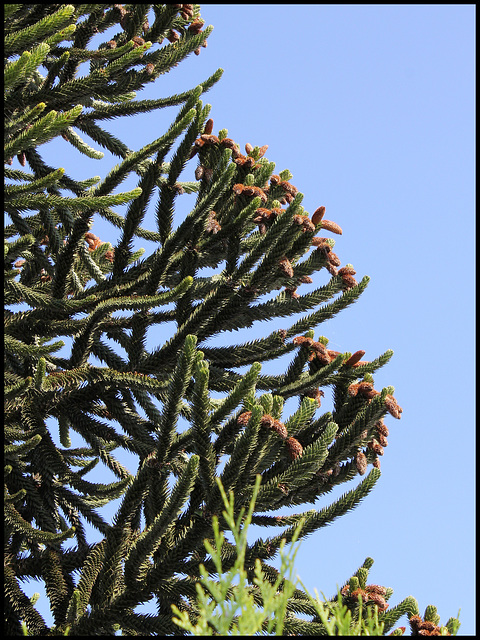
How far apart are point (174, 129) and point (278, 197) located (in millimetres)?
1045

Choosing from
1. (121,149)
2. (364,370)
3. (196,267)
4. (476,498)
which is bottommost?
(476,498)

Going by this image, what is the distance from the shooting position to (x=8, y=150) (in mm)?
4809

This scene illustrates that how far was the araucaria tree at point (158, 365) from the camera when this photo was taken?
14.5 ft

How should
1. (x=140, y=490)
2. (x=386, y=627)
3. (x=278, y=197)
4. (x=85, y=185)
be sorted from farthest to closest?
1. (x=85, y=185)
2. (x=278, y=197)
3. (x=386, y=627)
4. (x=140, y=490)

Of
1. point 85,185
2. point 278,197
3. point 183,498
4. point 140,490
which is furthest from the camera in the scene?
point 85,185

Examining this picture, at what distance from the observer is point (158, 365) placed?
5.09m

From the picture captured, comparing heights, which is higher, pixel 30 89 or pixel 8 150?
pixel 30 89

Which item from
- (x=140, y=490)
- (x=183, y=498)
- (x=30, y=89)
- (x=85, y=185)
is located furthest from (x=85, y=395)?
(x=30, y=89)

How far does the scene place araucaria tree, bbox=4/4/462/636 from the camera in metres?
4.41

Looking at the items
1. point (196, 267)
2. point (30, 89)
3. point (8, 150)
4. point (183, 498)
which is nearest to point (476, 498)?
point (183, 498)

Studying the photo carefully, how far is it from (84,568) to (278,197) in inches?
116

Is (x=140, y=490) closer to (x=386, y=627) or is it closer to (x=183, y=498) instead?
(x=183, y=498)

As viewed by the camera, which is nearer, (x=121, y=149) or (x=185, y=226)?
(x=185, y=226)

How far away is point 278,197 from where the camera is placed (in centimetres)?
568
